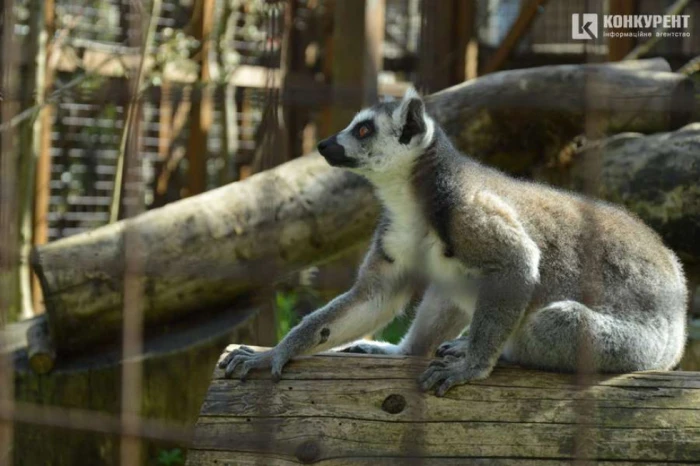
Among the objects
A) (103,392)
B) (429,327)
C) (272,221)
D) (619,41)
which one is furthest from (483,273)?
(619,41)

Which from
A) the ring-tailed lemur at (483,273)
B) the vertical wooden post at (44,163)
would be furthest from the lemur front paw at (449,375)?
the vertical wooden post at (44,163)

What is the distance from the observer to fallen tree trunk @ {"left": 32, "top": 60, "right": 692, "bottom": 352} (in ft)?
15.8

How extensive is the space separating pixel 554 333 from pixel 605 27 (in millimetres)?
3603

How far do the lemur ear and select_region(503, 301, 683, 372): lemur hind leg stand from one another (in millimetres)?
817

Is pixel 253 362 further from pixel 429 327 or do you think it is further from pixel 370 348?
pixel 429 327

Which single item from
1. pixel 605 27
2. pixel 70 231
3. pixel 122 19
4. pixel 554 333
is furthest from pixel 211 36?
pixel 554 333

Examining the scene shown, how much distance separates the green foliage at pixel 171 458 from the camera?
5152 millimetres

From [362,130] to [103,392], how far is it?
7.23ft

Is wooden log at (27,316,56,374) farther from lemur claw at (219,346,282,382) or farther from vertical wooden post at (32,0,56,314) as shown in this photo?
vertical wooden post at (32,0,56,314)

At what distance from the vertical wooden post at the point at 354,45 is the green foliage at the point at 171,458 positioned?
2.25 metres

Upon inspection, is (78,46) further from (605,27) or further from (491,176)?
(491,176)

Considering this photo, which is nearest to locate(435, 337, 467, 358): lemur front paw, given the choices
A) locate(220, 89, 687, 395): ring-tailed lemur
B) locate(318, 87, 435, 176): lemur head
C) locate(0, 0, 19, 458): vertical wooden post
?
locate(220, 89, 687, 395): ring-tailed lemur

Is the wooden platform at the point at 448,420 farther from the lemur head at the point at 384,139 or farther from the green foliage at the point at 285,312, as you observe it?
the green foliage at the point at 285,312

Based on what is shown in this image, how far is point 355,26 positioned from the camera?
247 inches
